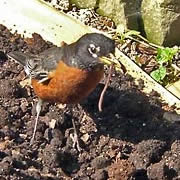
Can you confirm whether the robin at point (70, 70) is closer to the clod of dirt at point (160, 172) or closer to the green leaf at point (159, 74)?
the clod of dirt at point (160, 172)

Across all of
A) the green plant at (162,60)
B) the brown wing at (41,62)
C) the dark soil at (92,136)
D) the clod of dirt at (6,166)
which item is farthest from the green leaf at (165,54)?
the clod of dirt at (6,166)

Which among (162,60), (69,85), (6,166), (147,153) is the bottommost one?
(6,166)

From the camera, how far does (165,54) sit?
5324mm

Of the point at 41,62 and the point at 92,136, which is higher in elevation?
the point at 41,62

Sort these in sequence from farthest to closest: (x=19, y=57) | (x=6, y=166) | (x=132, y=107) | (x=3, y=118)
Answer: (x=19, y=57)
(x=132, y=107)
(x=3, y=118)
(x=6, y=166)

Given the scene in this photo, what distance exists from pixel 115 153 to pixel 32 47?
1182mm

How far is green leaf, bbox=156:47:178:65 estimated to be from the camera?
17.5ft

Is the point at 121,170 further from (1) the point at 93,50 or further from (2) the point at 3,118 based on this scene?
(2) the point at 3,118

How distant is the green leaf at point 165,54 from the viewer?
532 cm

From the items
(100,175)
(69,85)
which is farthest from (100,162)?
(69,85)

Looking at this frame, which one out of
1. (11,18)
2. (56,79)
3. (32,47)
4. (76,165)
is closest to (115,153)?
(76,165)

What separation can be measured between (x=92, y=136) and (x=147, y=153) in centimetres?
41

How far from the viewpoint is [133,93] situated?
4.82 m

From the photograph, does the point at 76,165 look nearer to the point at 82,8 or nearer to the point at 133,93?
the point at 133,93
